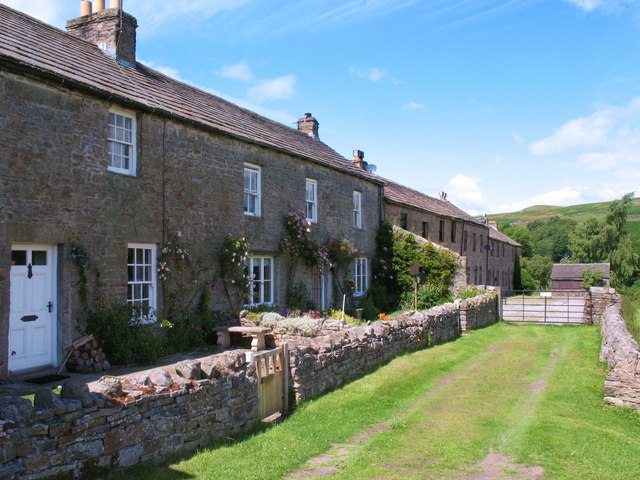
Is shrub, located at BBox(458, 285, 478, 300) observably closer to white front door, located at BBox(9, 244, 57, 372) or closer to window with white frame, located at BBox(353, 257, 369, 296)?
window with white frame, located at BBox(353, 257, 369, 296)

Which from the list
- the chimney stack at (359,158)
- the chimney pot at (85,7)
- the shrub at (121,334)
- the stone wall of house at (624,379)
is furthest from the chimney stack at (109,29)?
the chimney stack at (359,158)

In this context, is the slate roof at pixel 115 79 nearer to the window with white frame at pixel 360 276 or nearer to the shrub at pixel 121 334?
the shrub at pixel 121 334

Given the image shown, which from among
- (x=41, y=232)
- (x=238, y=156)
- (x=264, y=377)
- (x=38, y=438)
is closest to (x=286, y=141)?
(x=238, y=156)

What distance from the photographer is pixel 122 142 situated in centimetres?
1236

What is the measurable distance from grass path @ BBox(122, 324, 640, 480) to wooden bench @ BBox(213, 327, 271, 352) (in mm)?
2941

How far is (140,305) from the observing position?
1243cm

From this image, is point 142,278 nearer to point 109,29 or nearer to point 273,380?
point 273,380

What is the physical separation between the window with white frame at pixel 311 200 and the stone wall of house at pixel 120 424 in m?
11.7

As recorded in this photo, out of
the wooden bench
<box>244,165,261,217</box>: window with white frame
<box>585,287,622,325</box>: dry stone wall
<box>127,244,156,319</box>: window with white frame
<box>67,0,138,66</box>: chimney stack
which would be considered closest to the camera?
<box>127,244,156,319</box>: window with white frame

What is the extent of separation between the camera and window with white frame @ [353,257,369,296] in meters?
22.8

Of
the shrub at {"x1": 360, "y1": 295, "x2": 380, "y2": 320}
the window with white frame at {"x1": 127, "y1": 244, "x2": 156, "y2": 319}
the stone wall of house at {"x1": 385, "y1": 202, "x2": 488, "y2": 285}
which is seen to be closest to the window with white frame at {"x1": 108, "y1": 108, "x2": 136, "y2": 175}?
the window with white frame at {"x1": 127, "y1": 244, "x2": 156, "y2": 319}

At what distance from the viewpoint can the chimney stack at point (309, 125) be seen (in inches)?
1018

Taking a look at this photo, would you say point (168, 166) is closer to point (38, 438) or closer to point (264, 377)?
point (264, 377)

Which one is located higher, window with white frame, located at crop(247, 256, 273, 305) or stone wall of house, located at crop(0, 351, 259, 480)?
window with white frame, located at crop(247, 256, 273, 305)
